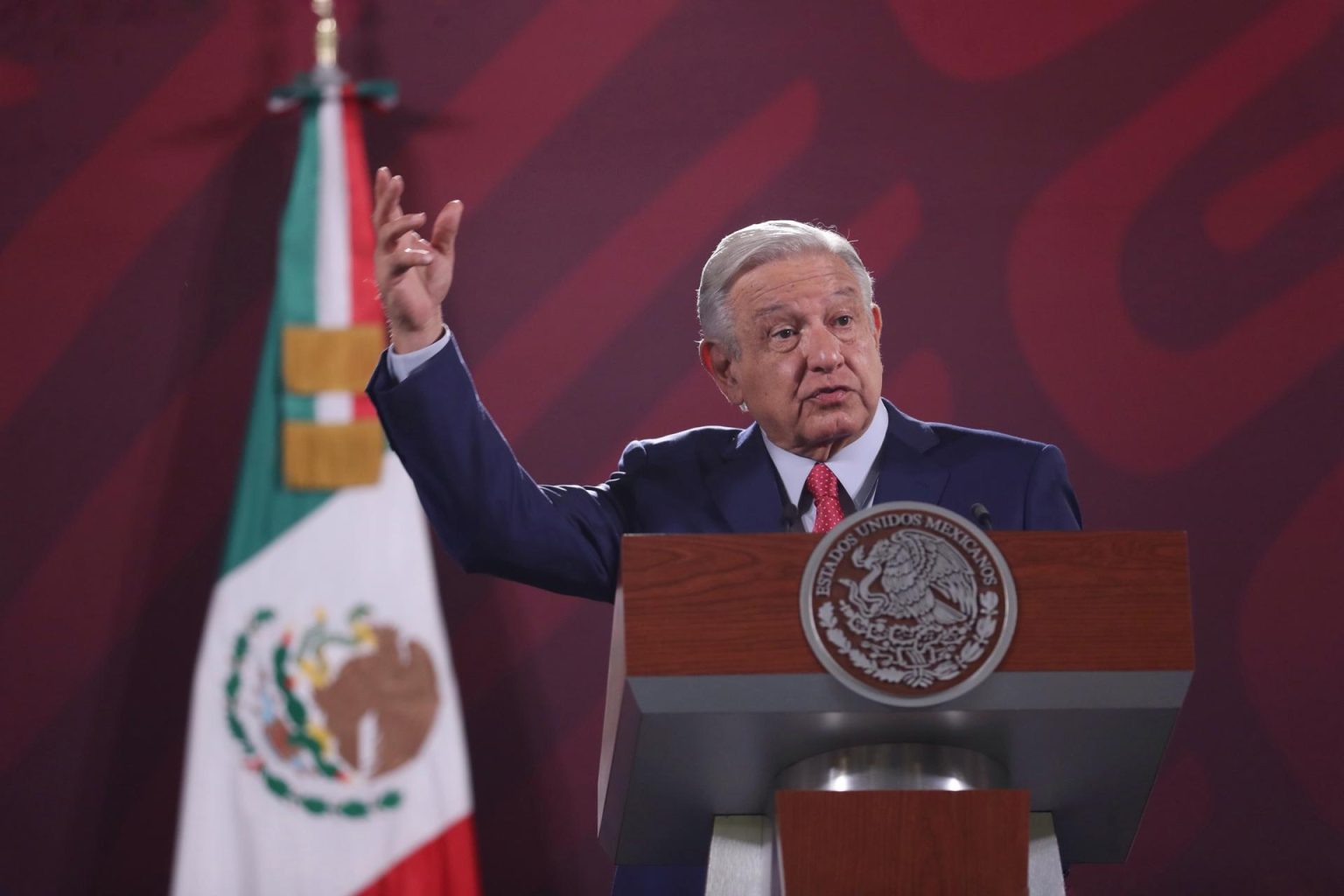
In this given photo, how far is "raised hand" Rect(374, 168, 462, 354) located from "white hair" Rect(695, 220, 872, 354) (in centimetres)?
49

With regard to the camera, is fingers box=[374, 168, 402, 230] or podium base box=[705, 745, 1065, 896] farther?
fingers box=[374, 168, 402, 230]

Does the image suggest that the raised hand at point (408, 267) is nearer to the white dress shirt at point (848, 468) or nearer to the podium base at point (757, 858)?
the white dress shirt at point (848, 468)

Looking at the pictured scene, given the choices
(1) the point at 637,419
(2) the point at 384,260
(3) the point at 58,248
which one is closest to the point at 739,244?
(2) the point at 384,260

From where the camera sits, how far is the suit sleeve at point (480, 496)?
1708mm

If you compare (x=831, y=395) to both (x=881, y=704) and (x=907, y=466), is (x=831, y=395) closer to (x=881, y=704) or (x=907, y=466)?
(x=907, y=466)

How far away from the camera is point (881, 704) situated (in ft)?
4.07

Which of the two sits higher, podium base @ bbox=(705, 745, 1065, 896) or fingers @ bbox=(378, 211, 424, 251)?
fingers @ bbox=(378, 211, 424, 251)

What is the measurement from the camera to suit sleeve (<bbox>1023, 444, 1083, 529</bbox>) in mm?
1840

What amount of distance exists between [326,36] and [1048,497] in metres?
2.09

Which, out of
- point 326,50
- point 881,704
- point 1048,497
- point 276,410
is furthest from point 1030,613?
point 326,50

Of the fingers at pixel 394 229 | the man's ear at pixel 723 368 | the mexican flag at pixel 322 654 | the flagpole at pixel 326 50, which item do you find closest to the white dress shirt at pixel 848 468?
the man's ear at pixel 723 368

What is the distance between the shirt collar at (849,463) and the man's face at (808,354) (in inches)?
0.6

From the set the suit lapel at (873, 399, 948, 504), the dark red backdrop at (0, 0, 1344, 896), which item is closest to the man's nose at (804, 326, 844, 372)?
the suit lapel at (873, 399, 948, 504)

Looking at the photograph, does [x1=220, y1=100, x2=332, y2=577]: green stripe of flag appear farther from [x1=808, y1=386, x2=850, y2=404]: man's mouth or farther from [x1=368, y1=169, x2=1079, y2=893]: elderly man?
[x1=808, y1=386, x2=850, y2=404]: man's mouth
